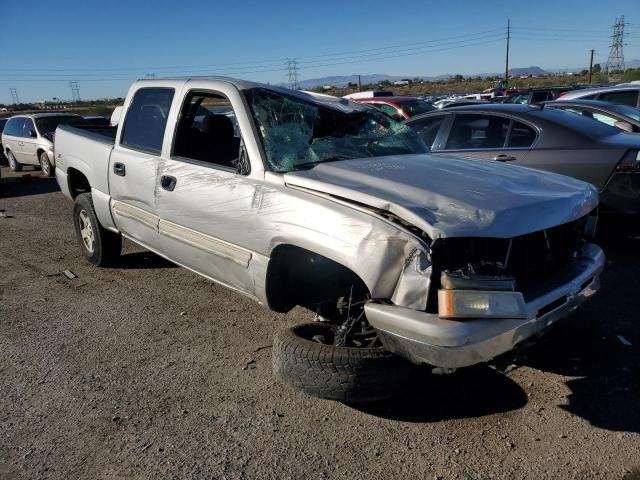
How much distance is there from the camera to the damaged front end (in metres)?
2.47

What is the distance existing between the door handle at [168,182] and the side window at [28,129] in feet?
39.9

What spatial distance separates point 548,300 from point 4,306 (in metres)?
4.51

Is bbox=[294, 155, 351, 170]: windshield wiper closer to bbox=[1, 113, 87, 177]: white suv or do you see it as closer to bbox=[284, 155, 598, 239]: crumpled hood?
bbox=[284, 155, 598, 239]: crumpled hood

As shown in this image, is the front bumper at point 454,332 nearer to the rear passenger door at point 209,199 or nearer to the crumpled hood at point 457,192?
the crumpled hood at point 457,192

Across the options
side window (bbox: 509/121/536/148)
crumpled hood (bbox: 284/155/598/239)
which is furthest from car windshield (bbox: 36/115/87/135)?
crumpled hood (bbox: 284/155/598/239)

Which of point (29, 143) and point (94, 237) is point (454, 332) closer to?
point (94, 237)

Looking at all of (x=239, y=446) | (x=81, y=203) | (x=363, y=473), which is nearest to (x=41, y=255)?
(x=81, y=203)

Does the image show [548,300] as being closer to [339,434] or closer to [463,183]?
[463,183]

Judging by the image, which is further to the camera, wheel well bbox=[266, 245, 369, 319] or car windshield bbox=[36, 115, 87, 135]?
car windshield bbox=[36, 115, 87, 135]

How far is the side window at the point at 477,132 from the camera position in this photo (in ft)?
20.4

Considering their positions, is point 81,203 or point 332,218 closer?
point 332,218

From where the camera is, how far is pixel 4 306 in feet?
15.9

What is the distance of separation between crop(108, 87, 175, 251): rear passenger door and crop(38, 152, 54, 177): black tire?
410 inches

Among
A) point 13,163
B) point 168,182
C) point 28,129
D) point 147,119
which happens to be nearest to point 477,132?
point 147,119
